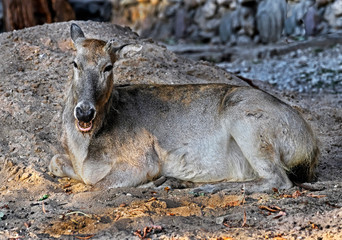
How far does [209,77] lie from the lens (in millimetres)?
10008

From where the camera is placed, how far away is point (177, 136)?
694 cm

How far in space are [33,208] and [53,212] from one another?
13.0 inches

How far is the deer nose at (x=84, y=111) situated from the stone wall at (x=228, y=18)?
44.0ft

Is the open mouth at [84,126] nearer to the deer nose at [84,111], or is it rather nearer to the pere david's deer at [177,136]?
the pere david's deer at [177,136]

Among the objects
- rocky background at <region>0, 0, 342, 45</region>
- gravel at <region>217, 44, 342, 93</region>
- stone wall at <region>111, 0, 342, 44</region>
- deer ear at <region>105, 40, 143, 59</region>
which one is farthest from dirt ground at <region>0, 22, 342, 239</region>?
stone wall at <region>111, 0, 342, 44</region>

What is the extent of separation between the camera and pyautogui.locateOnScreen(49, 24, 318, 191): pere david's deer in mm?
6461

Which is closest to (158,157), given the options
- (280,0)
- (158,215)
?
(158,215)

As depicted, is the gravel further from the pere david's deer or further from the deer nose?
the deer nose

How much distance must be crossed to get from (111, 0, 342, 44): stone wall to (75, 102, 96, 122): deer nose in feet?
44.0

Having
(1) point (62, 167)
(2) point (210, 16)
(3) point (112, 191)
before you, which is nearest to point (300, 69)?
(2) point (210, 16)

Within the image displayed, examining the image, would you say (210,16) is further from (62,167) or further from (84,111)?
(84,111)

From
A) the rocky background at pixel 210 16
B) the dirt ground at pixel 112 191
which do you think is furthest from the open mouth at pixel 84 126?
the rocky background at pixel 210 16

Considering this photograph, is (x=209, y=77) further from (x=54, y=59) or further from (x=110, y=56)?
(x=110, y=56)

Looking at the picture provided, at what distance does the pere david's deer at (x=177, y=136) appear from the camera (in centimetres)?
646
